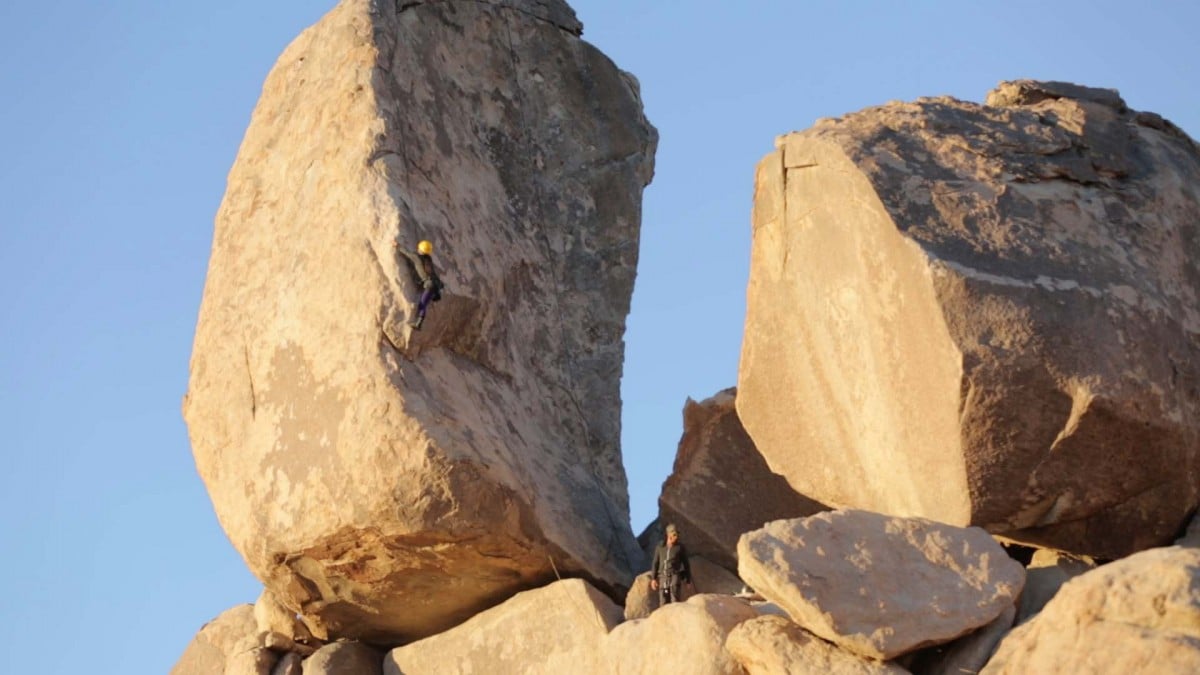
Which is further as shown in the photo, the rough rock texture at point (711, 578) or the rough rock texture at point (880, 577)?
the rough rock texture at point (711, 578)

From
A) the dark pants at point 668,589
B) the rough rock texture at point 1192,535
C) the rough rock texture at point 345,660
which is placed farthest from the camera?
the rough rock texture at point 345,660

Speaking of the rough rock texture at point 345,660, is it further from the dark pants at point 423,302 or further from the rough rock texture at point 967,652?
the rough rock texture at point 967,652

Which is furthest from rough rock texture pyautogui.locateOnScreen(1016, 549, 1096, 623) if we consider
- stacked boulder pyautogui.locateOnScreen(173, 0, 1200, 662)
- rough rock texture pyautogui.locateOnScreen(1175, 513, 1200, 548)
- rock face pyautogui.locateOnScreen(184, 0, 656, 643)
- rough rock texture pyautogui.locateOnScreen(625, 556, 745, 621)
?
rock face pyautogui.locateOnScreen(184, 0, 656, 643)

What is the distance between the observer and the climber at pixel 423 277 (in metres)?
14.9

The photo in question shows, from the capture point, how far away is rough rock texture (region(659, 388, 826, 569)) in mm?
16953

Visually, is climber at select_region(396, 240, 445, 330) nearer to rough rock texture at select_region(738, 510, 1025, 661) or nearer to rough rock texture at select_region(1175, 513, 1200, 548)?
rough rock texture at select_region(738, 510, 1025, 661)

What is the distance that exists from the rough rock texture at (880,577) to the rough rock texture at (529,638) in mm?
1994

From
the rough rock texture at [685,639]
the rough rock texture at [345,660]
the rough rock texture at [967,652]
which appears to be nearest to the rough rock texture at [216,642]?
the rough rock texture at [345,660]

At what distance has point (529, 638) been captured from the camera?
15.2 metres

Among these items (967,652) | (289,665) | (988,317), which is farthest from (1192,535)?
(289,665)

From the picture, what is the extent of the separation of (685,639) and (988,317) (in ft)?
9.04

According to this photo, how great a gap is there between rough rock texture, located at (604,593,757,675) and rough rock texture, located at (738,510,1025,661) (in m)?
0.46

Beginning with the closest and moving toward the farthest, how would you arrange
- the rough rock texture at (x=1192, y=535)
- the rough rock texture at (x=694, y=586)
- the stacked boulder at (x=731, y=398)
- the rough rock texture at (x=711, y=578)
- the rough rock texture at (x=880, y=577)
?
the rough rock texture at (x=880, y=577) < the stacked boulder at (x=731, y=398) < the rough rock texture at (x=1192, y=535) < the rough rock texture at (x=694, y=586) < the rough rock texture at (x=711, y=578)

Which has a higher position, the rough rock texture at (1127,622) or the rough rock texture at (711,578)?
the rough rock texture at (711,578)
